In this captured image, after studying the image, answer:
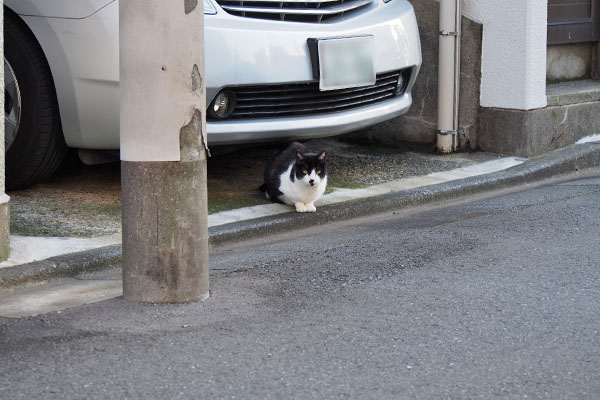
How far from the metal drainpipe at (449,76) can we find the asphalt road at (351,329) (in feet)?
7.02

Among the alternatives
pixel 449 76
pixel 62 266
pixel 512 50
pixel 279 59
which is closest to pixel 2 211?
pixel 62 266

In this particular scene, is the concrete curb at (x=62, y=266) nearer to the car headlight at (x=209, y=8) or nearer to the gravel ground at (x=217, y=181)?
the gravel ground at (x=217, y=181)

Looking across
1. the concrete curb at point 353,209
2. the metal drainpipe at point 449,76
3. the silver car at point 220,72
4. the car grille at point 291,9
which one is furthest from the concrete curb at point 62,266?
the metal drainpipe at point 449,76

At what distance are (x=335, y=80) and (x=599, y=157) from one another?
8.24 feet

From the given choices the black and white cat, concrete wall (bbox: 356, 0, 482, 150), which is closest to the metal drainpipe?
concrete wall (bbox: 356, 0, 482, 150)

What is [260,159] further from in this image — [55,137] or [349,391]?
[349,391]

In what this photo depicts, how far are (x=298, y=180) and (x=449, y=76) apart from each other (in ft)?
6.91

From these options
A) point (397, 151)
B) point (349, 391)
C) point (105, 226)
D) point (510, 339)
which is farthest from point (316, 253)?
point (397, 151)

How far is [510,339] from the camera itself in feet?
11.5

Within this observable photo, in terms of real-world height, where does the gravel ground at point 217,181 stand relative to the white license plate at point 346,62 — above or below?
below

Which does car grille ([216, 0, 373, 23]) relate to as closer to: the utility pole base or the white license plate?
the white license plate

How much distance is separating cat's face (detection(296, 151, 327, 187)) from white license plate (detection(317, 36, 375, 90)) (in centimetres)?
40

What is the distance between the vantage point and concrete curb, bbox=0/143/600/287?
4.27 meters

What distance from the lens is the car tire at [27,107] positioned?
5242mm
